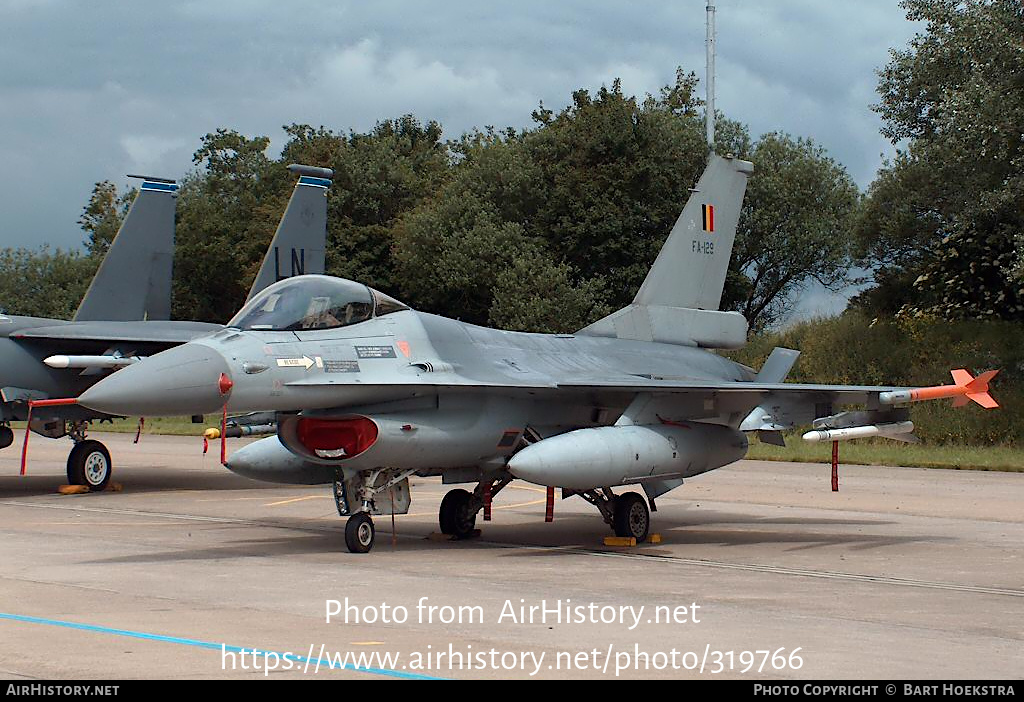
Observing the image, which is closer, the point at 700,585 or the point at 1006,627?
the point at 1006,627

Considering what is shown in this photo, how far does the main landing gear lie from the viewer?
19.4 m

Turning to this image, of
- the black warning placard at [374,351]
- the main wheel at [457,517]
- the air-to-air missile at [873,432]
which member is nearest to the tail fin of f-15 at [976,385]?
the air-to-air missile at [873,432]

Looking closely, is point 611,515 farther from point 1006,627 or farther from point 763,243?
point 763,243

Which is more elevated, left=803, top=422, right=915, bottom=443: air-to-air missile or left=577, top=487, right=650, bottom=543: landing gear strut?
left=803, top=422, right=915, bottom=443: air-to-air missile

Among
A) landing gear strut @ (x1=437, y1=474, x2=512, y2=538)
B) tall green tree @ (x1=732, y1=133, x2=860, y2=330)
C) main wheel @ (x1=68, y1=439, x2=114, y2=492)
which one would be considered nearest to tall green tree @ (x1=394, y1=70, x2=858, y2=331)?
tall green tree @ (x1=732, y1=133, x2=860, y2=330)

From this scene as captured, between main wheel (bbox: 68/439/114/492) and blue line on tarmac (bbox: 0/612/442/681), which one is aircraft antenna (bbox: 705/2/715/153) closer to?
main wheel (bbox: 68/439/114/492)

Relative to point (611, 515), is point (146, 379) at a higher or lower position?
higher

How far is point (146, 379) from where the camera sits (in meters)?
10.5

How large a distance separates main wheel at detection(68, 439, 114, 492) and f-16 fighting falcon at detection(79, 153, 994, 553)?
22.2 feet

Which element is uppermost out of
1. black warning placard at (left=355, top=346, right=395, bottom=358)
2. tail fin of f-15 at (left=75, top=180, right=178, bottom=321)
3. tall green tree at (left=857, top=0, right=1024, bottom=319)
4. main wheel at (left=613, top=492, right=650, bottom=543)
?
tall green tree at (left=857, top=0, right=1024, bottom=319)

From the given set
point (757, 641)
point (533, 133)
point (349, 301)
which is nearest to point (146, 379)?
point (349, 301)

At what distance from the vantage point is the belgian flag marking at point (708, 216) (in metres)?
15.9

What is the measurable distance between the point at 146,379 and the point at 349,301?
2.33 metres

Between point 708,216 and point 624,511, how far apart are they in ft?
14.7
